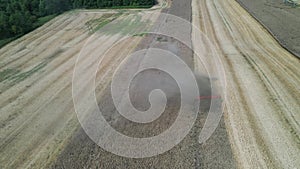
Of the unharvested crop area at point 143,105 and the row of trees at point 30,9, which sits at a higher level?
the row of trees at point 30,9

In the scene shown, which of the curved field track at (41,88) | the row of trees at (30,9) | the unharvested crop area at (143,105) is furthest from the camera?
the row of trees at (30,9)

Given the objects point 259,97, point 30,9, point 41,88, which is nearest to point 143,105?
point 259,97

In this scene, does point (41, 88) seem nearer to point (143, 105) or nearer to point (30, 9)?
point (143, 105)

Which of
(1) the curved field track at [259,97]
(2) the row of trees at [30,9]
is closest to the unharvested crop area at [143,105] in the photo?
(1) the curved field track at [259,97]

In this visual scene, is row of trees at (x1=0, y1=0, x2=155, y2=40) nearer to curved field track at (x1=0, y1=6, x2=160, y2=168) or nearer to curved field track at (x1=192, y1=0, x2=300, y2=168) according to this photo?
curved field track at (x1=0, y1=6, x2=160, y2=168)

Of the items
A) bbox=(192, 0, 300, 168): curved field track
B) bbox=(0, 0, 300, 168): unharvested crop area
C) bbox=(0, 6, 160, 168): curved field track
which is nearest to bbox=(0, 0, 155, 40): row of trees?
bbox=(0, 6, 160, 168): curved field track

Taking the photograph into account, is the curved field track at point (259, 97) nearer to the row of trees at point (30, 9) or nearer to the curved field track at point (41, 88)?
the curved field track at point (41, 88)
